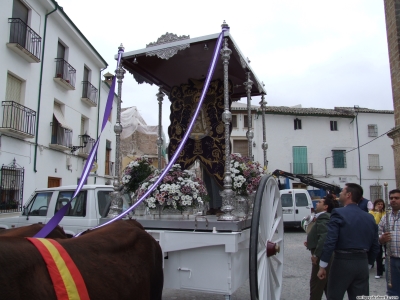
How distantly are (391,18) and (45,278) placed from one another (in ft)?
42.9

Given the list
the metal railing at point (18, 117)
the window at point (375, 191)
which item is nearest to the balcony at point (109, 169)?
the metal railing at point (18, 117)

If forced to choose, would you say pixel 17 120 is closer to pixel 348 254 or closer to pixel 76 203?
pixel 76 203

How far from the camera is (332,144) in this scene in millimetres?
30000

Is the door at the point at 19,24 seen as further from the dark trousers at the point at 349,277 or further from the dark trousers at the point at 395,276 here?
the dark trousers at the point at 395,276

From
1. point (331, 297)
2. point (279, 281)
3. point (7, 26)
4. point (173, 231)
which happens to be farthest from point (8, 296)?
point (7, 26)

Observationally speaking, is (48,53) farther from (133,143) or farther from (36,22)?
(133,143)

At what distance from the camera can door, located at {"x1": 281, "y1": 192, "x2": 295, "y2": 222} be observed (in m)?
15.5

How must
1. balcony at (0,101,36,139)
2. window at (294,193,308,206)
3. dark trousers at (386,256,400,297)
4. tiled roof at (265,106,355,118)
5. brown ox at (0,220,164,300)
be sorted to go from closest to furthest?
brown ox at (0,220,164,300)
dark trousers at (386,256,400,297)
balcony at (0,101,36,139)
window at (294,193,308,206)
tiled roof at (265,106,355,118)

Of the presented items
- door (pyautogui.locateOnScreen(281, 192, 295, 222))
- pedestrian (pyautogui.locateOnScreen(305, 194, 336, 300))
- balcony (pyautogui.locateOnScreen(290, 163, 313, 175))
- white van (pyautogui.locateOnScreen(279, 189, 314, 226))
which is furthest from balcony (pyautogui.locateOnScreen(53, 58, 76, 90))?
balcony (pyautogui.locateOnScreen(290, 163, 313, 175))

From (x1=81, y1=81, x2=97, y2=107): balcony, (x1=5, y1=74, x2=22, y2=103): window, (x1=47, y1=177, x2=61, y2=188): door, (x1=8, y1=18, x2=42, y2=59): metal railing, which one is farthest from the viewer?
(x1=81, y1=81, x2=97, y2=107): balcony

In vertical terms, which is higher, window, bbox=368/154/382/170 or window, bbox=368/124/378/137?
window, bbox=368/124/378/137

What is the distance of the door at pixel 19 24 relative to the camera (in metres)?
11.1

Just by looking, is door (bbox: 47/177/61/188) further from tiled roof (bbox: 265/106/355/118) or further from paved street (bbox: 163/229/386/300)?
tiled roof (bbox: 265/106/355/118)

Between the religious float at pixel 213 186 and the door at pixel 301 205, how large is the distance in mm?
10041
